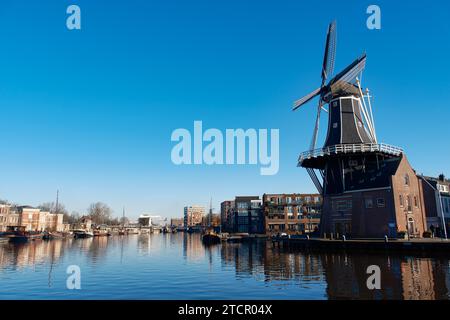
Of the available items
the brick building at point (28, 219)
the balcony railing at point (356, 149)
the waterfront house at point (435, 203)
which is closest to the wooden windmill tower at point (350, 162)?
the balcony railing at point (356, 149)

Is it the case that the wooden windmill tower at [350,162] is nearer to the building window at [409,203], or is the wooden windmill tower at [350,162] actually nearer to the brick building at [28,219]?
the building window at [409,203]

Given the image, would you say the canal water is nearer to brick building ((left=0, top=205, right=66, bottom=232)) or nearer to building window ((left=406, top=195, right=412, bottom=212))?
building window ((left=406, top=195, right=412, bottom=212))

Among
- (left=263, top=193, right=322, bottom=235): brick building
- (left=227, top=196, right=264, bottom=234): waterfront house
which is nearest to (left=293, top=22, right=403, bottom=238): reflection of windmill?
(left=263, top=193, right=322, bottom=235): brick building

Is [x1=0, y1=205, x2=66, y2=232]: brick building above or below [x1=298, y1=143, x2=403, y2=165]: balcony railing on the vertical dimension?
below

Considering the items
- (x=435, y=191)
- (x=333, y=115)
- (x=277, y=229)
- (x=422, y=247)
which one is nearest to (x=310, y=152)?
(x=333, y=115)

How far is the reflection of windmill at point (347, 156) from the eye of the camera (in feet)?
176

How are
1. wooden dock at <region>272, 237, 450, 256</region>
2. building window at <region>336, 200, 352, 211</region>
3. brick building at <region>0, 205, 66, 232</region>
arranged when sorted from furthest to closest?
brick building at <region>0, 205, 66, 232</region> < building window at <region>336, 200, 352, 211</region> < wooden dock at <region>272, 237, 450, 256</region>

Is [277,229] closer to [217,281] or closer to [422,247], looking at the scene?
[422,247]

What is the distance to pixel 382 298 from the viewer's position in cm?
2014

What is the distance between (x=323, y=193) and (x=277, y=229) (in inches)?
1984

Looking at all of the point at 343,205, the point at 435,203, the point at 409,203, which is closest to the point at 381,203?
the point at 409,203

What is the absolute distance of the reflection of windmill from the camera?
53562 mm

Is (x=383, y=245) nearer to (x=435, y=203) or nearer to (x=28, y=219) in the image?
(x=435, y=203)
